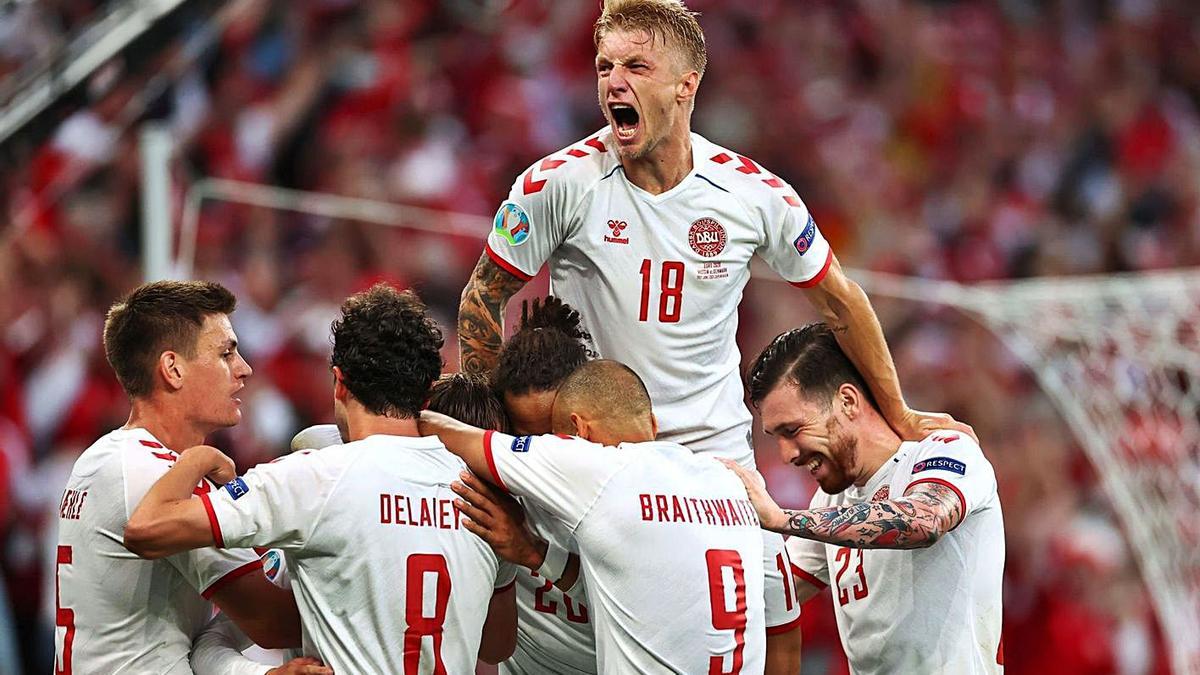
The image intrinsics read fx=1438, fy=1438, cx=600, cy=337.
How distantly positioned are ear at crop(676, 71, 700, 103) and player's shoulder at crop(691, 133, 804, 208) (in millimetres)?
155

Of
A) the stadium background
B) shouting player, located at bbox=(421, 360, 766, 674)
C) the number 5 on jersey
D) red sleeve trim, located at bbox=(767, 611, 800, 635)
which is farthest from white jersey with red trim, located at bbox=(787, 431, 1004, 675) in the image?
the stadium background

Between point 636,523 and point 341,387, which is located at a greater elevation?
point 341,387

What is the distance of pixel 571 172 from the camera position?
4.12m

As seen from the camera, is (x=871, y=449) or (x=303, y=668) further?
(x=871, y=449)

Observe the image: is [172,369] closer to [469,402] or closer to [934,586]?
[469,402]

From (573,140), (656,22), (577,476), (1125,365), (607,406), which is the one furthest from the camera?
(573,140)

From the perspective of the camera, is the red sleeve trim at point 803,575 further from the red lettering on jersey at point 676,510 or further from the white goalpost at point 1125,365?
the white goalpost at point 1125,365

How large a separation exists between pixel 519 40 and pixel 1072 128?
4.78 meters

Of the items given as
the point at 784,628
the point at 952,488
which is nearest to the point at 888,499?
the point at 952,488

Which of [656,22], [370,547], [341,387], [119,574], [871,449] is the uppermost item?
[656,22]

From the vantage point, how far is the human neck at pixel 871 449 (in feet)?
Result: 14.0

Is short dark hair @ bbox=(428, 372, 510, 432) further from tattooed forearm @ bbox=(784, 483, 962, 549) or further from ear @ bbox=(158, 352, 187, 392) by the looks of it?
tattooed forearm @ bbox=(784, 483, 962, 549)

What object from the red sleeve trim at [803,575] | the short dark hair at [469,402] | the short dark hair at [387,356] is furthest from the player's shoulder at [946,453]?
the short dark hair at [387,356]

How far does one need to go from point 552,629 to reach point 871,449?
108cm
